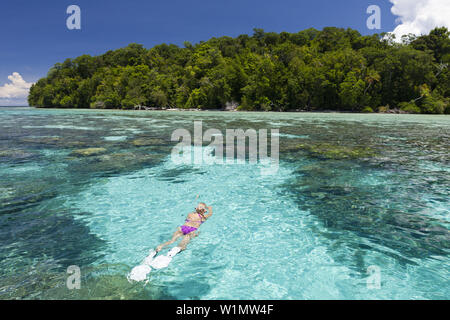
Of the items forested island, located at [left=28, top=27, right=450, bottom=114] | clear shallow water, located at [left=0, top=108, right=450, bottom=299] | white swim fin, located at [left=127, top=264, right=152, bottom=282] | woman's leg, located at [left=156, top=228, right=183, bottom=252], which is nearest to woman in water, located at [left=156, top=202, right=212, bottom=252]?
woman's leg, located at [left=156, top=228, right=183, bottom=252]

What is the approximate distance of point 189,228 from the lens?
17.1ft

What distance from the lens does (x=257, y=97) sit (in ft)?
227

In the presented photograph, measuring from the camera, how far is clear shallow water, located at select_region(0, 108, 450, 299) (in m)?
3.71

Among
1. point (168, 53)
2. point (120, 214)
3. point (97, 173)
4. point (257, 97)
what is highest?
point (168, 53)

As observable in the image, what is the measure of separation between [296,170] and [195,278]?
716 centimetres

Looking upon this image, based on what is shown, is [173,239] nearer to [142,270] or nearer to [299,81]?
[142,270]

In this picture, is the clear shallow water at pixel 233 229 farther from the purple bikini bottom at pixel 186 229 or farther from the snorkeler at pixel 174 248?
the purple bikini bottom at pixel 186 229

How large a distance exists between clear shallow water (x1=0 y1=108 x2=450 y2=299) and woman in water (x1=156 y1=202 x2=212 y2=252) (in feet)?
0.57

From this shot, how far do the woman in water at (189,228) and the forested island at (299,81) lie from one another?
65.6 metres

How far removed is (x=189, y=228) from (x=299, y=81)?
227 feet

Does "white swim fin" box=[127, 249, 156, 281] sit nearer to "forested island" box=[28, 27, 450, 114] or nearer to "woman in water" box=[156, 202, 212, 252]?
"woman in water" box=[156, 202, 212, 252]

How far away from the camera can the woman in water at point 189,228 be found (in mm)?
4816

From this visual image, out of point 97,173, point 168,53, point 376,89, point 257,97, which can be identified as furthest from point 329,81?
point 168,53
